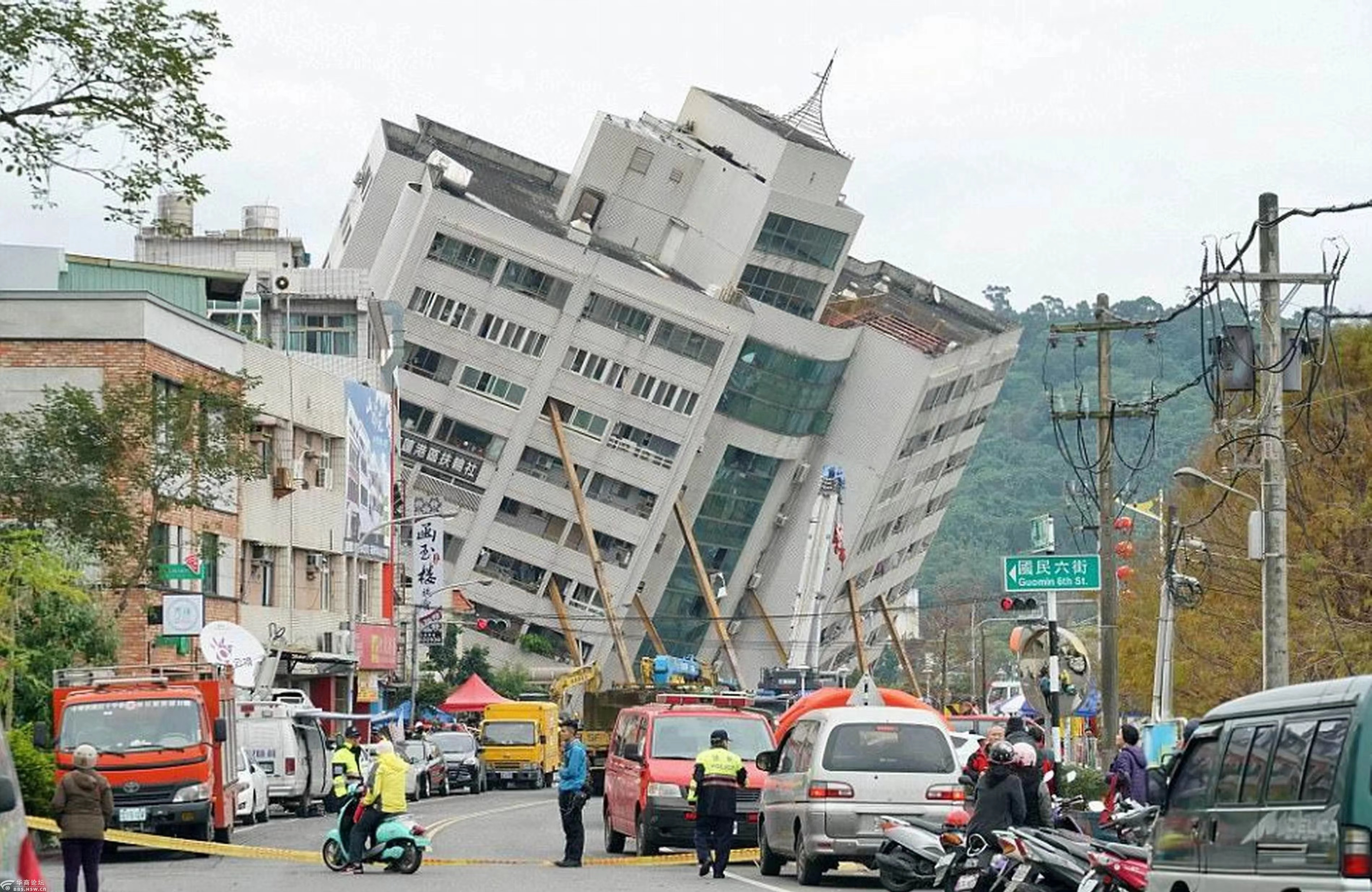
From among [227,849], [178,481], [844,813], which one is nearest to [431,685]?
[178,481]

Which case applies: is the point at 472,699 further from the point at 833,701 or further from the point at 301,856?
the point at 301,856

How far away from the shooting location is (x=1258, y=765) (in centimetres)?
1342

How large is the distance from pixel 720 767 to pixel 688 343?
76175 mm

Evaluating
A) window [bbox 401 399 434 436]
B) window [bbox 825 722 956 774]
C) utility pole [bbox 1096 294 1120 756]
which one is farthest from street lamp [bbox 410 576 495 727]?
window [bbox 825 722 956 774]

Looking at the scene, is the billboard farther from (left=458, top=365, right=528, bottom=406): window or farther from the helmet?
the helmet

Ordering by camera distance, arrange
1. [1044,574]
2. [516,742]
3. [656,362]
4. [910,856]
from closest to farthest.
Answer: [910,856] → [1044,574] → [516,742] → [656,362]

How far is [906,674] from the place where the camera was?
12788 cm

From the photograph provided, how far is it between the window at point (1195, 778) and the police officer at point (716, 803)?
1120 cm

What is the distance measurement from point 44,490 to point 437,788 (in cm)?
2165

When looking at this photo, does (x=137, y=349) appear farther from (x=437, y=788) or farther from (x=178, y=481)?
(x=437, y=788)

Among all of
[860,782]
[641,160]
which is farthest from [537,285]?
[860,782]

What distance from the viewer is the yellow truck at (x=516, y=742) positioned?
221 ft

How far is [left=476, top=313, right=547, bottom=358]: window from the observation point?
100 m

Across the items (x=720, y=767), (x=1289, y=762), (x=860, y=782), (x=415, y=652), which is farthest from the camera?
(x=415, y=652)
